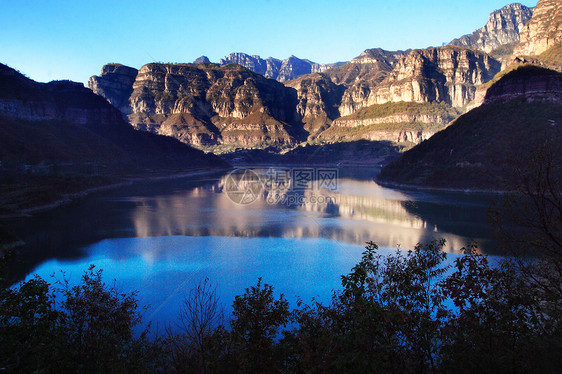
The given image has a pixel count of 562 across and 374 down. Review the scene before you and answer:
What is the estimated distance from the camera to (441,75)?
192m

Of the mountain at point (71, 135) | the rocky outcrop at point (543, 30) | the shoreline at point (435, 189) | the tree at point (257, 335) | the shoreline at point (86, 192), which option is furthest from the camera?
the rocky outcrop at point (543, 30)

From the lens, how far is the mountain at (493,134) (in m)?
65.3

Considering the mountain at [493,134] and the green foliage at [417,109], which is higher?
the green foliage at [417,109]

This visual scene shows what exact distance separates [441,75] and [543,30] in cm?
9281

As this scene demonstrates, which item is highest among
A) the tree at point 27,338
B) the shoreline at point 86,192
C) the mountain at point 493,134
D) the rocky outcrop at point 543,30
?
the rocky outcrop at point 543,30

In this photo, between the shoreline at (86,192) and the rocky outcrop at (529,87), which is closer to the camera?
the shoreline at (86,192)

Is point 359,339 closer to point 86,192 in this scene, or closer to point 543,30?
point 86,192

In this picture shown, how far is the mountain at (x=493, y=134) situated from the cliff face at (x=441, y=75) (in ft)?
354

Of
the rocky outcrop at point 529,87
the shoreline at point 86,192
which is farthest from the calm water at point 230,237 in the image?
the rocky outcrop at point 529,87

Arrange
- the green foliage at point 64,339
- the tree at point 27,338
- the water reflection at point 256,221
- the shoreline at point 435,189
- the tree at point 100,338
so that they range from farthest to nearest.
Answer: the shoreline at point 435,189
the water reflection at point 256,221
the tree at point 100,338
the green foliage at point 64,339
the tree at point 27,338

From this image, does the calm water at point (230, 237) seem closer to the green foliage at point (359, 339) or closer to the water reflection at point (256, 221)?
the water reflection at point (256, 221)

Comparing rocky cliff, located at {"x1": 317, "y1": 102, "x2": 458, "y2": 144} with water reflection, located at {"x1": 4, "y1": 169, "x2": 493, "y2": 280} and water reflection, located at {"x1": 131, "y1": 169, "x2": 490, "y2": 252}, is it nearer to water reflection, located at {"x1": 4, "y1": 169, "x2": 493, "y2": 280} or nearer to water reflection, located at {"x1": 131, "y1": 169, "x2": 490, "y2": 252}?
water reflection, located at {"x1": 131, "y1": 169, "x2": 490, "y2": 252}

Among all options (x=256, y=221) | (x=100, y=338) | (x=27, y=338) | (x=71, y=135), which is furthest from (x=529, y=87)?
(x=71, y=135)

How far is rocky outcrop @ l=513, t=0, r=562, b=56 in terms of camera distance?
91.7 m
